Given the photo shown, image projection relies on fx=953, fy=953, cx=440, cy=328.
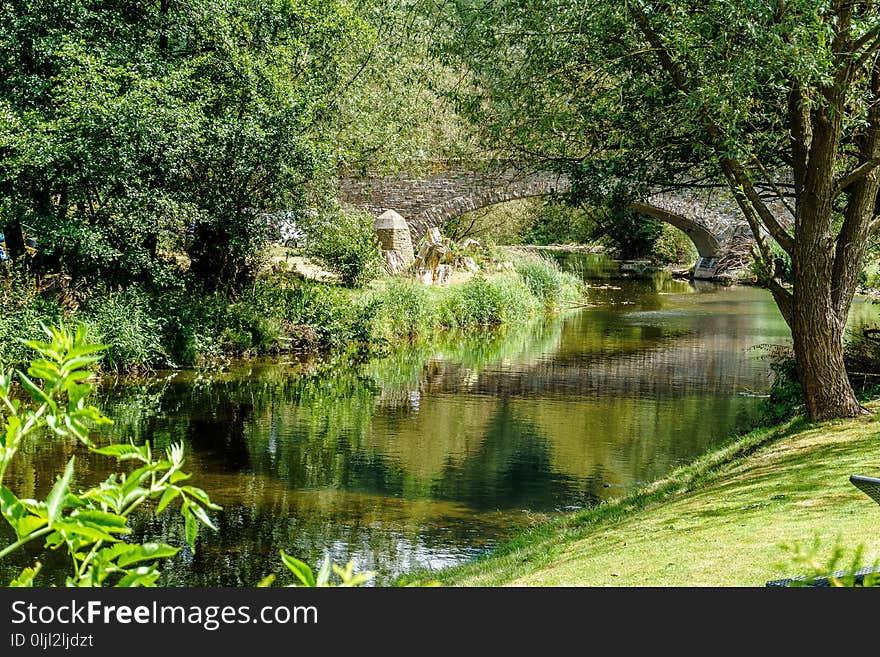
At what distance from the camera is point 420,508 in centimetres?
1001

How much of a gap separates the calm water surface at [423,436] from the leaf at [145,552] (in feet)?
20.3

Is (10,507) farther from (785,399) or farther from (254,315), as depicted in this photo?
(254,315)

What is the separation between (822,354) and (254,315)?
1224 cm

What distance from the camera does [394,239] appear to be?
2838cm

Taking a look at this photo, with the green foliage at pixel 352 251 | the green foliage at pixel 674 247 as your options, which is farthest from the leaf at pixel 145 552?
the green foliage at pixel 674 247

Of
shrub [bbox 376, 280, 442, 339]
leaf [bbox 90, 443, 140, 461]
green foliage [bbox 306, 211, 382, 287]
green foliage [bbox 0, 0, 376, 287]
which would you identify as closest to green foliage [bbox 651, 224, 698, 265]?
shrub [bbox 376, 280, 442, 339]

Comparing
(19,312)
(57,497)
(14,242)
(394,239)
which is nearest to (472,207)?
(394,239)

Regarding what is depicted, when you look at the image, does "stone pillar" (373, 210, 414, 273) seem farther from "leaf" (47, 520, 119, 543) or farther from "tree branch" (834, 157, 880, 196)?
"leaf" (47, 520, 119, 543)

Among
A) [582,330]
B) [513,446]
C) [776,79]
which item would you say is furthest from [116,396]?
[582,330]

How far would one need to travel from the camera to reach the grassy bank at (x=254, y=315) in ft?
53.6

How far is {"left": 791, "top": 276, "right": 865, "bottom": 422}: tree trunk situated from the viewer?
1010 centimetres

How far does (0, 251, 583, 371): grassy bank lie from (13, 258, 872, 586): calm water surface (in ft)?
2.84

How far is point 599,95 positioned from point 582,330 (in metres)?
14.0

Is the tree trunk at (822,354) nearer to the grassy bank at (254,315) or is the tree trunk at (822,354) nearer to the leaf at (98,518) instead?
the leaf at (98,518)
